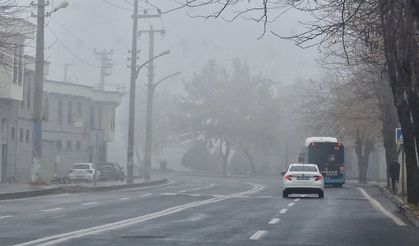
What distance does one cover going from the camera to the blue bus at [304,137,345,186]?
203ft

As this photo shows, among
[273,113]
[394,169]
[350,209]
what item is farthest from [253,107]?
[350,209]

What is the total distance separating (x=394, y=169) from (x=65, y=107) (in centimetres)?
3656

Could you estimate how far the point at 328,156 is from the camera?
6212 centimetres

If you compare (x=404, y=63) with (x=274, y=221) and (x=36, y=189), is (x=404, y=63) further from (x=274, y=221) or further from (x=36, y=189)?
(x=36, y=189)

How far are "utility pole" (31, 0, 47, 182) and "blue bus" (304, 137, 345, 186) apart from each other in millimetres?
22768

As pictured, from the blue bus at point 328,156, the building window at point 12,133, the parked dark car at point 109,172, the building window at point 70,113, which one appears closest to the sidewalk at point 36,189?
the building window at point 12,133

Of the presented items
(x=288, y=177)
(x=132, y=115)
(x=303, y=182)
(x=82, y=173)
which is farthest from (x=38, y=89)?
(x=82, y=173)

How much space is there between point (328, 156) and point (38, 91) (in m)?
24.5

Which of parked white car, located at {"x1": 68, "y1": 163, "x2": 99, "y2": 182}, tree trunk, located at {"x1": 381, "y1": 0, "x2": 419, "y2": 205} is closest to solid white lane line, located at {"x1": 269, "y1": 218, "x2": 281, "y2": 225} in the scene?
tree trunk, located at {"x1": 381, "y1": 0, "x2": 419, "y2": 205}

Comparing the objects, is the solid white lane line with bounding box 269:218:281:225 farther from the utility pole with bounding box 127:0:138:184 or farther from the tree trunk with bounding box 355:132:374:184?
the tree trunk with bounding box 355:132:374:184

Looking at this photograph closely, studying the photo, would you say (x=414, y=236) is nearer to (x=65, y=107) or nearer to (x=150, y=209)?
(x=150, y=209)

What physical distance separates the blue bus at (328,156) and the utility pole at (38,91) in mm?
22768

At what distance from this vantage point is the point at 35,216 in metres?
24.3

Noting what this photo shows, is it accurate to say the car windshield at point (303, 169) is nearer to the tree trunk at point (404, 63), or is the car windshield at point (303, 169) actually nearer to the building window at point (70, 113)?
the tree trunk at point (404, 63)
